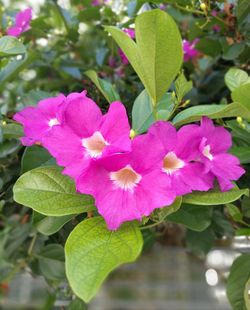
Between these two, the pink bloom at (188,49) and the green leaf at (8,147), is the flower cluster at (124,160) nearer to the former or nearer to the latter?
the green leaf at (8,147)

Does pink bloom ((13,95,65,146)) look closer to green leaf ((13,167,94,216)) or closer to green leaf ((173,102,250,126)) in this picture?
green leaf ((13,167,94,216))

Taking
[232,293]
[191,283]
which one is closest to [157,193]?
[232,293]

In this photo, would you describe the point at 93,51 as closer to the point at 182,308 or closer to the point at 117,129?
the point at 117,129

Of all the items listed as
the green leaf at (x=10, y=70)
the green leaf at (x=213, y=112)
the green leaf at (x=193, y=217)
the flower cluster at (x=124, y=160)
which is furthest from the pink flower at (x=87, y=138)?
the green leaf at (x=10, y=70)

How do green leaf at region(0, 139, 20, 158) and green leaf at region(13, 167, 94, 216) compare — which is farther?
green leaf at region(0, 139, 20, 158)

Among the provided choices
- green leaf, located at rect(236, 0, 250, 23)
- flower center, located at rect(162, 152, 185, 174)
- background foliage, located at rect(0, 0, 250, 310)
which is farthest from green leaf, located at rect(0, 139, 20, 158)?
green leaf, located at rect(236, 0, 250, 23)

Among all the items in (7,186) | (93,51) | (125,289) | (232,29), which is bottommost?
(125,289)
